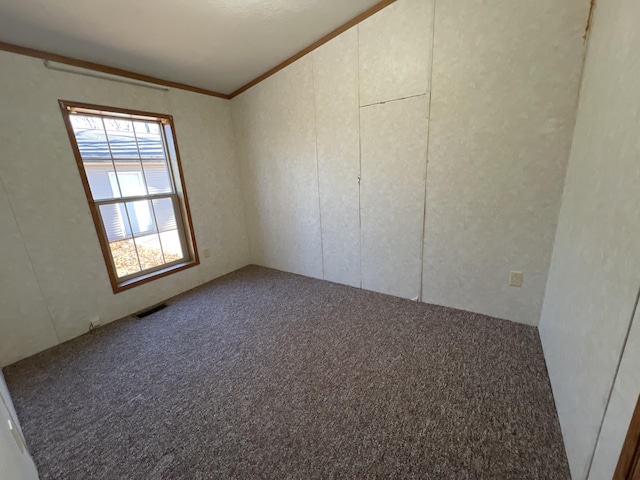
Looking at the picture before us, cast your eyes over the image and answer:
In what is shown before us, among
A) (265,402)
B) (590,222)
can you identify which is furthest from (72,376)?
(590,222)

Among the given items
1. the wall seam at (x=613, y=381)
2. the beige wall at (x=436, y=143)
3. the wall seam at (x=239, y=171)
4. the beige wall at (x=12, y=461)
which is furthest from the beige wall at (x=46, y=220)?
the wall seam at (x=613, y=381)

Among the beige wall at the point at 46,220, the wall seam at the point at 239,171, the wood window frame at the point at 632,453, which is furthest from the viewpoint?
the wall seam at the point at 239,171

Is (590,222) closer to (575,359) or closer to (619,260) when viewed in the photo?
(619,260)

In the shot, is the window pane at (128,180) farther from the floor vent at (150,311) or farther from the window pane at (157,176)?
the floor vent at (150,311)

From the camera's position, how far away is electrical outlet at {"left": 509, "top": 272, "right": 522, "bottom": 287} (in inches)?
77.4

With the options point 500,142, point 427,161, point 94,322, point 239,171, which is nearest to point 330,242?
point 427,161

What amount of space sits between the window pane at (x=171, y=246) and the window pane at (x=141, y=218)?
15cm

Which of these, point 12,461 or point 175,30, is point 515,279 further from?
point 175,30

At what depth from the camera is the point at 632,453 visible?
693 millimetres

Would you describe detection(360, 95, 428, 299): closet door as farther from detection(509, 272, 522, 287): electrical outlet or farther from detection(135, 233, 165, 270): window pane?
detection(135, 233, 165, 270): window pane

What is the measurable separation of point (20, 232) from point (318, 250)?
2.52 metres

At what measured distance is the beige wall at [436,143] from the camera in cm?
171

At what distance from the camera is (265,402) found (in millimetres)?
1473

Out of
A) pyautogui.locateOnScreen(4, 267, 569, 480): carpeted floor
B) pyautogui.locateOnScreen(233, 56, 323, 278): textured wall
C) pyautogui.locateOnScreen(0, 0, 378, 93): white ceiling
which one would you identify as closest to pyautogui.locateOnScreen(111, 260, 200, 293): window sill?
pyautogui.locateOnScreen(4, 267, 569, 480): carpeted floor
